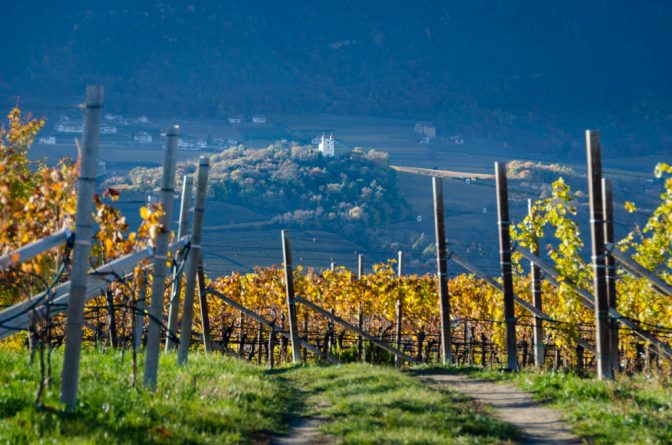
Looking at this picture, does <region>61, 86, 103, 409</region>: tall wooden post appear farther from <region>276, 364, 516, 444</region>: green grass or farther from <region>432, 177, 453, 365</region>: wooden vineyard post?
<region>432, 177, 453, 365</region>: wooden vineyard post

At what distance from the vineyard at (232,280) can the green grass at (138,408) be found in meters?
0.34

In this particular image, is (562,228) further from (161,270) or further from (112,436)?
(112,436)

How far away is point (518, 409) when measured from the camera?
12.6m

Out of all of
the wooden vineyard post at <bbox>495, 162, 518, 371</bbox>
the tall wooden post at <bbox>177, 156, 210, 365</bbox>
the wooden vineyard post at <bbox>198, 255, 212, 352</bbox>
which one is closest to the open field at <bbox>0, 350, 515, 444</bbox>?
the tall wooden post at <bbox>177, 156, 210, 365</bbox>

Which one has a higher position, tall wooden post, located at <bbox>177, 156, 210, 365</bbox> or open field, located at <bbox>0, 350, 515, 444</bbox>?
tall wooden post, located at <bbox>177, 156, 210, 365</bbox>

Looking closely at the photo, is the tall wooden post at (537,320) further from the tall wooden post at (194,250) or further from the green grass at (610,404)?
the tall wooden post at (194,250)

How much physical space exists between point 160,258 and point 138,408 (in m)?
3.11

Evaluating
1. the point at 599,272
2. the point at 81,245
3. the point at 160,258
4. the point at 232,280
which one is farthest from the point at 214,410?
the point at 232,280

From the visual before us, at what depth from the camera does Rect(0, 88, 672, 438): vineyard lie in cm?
1049

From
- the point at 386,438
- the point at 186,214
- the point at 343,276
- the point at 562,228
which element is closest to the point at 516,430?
the point at 386,438

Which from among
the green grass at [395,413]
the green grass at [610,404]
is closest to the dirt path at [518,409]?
the green grass at [610,404]

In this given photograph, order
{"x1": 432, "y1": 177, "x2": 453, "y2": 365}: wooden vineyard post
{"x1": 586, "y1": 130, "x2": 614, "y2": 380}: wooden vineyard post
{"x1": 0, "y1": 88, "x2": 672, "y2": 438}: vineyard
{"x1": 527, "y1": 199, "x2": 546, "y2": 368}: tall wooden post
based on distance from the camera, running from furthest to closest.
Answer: {"x1": 527, "y1": 199, "x2": 546, "y2": 368}: tall wooden post → {"x1": 432, "y1": 177, "x2": 453, "y2": 365}: wooden vineyard post → {"x1": 586, "y1": 130, "x2": 614, "y2": 380}: wooden vineyard post → {"x1": 0, "y1": 88, "x2": 672, "y2": 438}: vineyard

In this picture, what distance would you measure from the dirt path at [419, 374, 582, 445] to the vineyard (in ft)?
5.72

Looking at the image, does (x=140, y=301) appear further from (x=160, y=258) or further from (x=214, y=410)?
(x=214, y=410)
